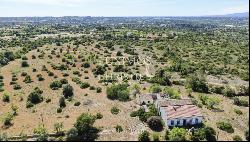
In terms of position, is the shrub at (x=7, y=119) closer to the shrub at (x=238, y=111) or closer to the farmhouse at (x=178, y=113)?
the farmhouse at (x=178, y=113)

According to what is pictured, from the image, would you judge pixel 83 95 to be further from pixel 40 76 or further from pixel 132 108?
pixel 40 76

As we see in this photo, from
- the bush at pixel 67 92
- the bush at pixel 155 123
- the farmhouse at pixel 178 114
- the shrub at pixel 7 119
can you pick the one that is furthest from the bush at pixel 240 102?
the shrub at pixel 7 119

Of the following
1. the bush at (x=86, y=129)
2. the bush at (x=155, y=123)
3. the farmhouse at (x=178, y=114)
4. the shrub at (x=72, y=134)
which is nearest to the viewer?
the shrub at (x=72, y=134)

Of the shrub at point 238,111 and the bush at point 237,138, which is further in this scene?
the shrub at point 238,111

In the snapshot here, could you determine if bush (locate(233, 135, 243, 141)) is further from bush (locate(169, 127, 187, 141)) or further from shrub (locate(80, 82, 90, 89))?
shrub (locate(80, 82, 90, 89))

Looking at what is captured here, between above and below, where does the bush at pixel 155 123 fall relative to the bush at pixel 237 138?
above

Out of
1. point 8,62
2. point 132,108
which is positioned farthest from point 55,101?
point 8,62

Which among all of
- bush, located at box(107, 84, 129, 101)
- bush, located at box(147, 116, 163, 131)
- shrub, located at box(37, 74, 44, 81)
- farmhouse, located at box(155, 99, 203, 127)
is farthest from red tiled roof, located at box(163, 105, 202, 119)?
shrub, located at box(37, 74, 44, 81)

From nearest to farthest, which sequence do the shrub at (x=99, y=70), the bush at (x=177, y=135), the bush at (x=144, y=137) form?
Result: the bush at (x=177, y=135) < the bush at (x=144, y=137) < the shrub at (x=99, y=70)
